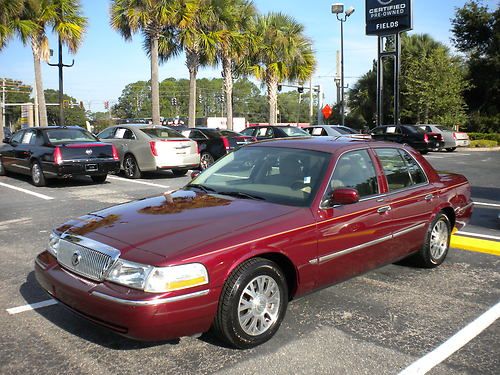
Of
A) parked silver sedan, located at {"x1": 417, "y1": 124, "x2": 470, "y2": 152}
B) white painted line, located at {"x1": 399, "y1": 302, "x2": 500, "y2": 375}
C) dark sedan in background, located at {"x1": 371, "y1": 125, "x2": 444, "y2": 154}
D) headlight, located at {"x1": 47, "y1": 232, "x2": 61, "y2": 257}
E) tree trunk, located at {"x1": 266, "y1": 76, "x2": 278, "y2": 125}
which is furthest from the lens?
tree trunk, located at {"x1": 266, "y1": 76, "x2": 278, "y2": 125}

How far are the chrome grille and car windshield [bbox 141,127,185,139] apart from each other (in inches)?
398

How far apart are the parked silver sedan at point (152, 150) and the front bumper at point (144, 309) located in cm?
1005

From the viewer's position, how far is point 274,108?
2956cm

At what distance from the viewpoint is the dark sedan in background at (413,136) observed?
76.4ft

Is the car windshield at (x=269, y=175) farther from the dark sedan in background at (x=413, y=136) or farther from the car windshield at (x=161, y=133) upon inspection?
the dark sedan in background at (x=413, y=136)

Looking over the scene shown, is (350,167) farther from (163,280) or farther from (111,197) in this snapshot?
(111,197)

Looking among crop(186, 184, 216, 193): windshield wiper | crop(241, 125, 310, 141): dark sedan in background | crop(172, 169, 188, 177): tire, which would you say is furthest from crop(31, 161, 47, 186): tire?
crop(186, 184, 216, 193): windshield wiper

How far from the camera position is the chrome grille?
10.6 ft

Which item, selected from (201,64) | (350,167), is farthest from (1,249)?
(201,64)

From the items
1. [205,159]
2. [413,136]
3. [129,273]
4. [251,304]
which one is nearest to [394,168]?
[251,304]

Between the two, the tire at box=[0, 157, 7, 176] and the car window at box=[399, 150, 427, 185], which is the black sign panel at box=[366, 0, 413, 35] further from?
the car window at box=[399, 150, 427, 185]

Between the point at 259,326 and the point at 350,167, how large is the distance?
1717mm

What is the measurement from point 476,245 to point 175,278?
471 cm

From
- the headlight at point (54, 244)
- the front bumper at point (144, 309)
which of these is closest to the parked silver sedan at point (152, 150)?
the headlight at point (54, 244)
